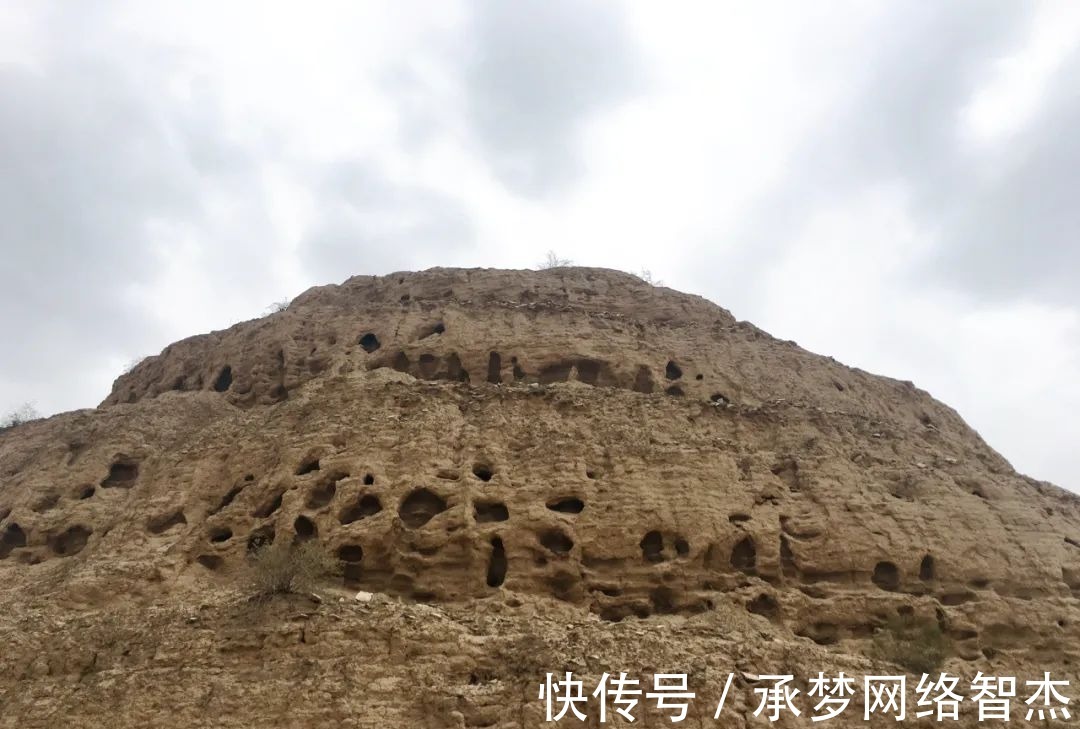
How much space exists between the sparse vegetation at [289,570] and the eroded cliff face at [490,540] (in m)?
0.32

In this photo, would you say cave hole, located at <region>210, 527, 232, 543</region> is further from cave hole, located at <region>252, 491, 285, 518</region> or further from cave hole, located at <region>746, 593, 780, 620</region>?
cave hole, located at <region>746, 593, 780, 620</region>

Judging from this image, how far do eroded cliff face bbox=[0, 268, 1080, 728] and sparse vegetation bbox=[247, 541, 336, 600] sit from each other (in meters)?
0.32

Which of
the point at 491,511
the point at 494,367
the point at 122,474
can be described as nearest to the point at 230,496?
the point at 122,474

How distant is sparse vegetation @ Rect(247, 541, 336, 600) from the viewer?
12.1 meters

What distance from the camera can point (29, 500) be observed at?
56.1ft

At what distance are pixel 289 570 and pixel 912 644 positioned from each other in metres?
9.72

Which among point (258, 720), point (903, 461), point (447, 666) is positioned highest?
point (903, 461)

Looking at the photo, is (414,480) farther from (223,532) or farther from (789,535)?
(789,535)

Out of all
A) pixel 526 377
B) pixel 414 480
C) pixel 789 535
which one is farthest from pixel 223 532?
pixel 789 535

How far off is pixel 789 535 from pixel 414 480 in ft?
22.9

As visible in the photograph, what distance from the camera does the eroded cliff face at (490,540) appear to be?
10.9m

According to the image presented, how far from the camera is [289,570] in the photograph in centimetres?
1220

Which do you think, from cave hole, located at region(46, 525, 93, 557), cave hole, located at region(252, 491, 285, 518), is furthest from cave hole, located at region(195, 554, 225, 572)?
cave hole, located at region(46, 525, 93, 557)

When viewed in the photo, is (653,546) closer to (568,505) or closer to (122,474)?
(568,505)
